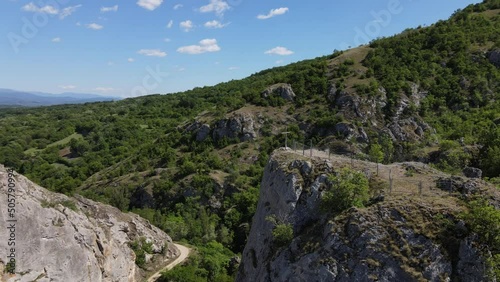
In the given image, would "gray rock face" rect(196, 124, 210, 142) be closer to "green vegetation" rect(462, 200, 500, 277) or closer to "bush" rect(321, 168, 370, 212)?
"bush" rect(321, 168, 370, 212)

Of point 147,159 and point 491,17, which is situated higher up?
point 491,17

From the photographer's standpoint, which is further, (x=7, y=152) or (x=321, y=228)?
(x=7, y=152)

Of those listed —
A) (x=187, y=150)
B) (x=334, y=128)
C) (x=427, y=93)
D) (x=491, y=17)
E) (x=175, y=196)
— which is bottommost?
(x=175, y=196)

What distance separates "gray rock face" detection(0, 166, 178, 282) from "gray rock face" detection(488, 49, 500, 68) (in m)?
87.1

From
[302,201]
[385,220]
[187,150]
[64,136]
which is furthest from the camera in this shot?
[64,136]

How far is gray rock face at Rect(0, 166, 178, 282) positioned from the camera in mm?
31733

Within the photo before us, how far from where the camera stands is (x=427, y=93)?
86.6 m

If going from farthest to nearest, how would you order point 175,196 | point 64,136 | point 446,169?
point 64,136 → point 175,196 → point 446,169

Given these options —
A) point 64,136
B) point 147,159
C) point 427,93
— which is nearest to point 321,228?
point 427,93

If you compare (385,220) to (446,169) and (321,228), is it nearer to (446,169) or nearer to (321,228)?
(321,228)

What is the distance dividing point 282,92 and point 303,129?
16694mm

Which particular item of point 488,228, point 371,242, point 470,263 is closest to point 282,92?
point 371,242

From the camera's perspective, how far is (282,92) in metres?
101

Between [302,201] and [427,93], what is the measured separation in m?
68.4
